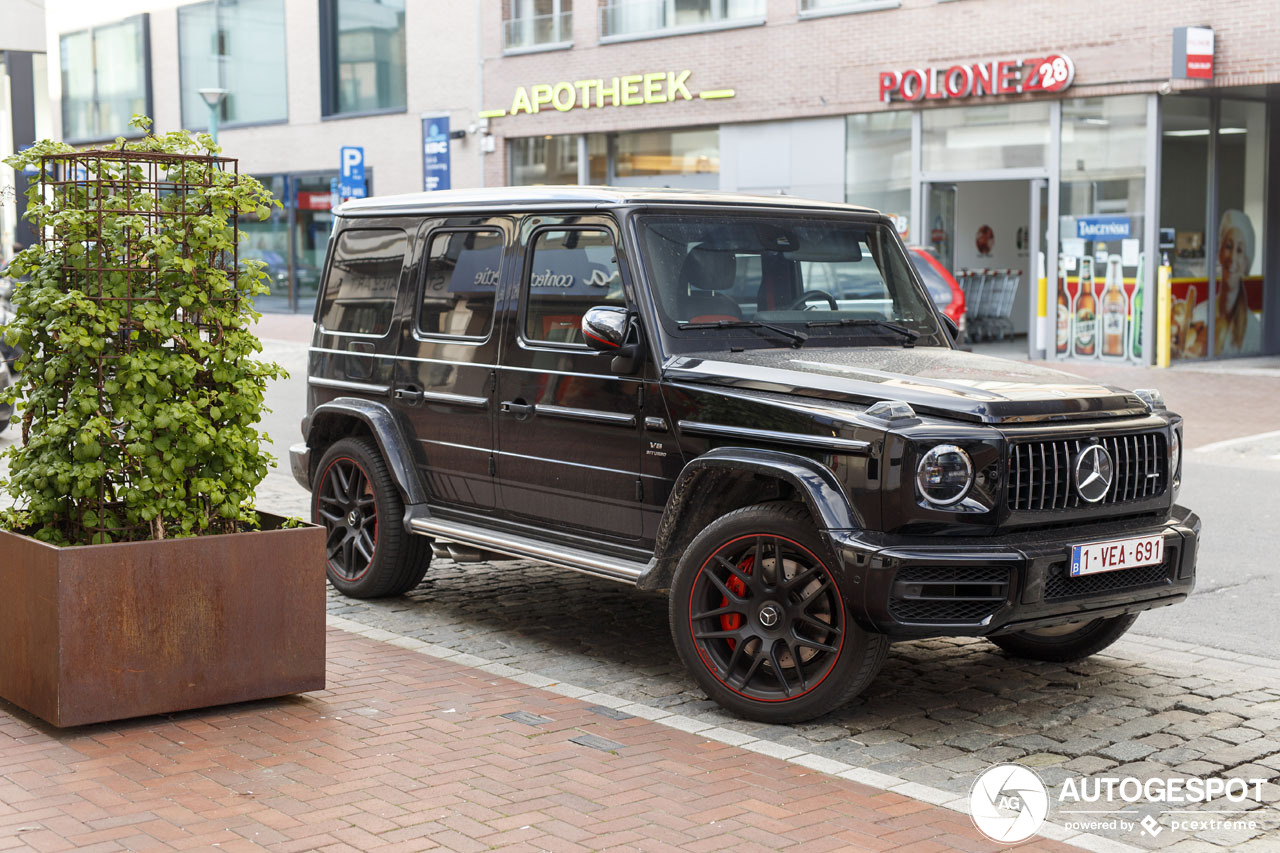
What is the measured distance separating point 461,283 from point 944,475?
2.82 metres

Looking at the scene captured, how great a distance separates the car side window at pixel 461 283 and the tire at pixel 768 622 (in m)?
1.84

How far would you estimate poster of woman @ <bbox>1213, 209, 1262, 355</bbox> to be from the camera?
21.4m

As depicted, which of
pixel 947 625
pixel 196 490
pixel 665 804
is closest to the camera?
pixel 665 804

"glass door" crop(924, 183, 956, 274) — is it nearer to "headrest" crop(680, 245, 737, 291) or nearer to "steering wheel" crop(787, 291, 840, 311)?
"steering wheel" crop(787, 291, 840, 311)

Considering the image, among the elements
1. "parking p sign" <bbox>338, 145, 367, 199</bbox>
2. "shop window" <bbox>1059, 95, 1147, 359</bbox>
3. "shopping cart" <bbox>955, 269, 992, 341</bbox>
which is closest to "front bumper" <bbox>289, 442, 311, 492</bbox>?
"shop window" <bbox>1059, 95, 1147, 359</bbox>

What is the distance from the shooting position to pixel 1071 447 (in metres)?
5.27

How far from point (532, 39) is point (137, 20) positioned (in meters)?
15.8

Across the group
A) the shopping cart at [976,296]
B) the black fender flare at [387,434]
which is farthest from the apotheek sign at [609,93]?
the black fender flare at [387,434]

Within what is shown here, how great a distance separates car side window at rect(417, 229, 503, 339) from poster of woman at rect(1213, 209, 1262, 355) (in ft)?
55.1

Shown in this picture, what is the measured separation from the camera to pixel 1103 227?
20.6 metres

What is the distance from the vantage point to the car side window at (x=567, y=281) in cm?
627

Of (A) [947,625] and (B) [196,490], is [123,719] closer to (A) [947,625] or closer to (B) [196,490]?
(B) [196,490]

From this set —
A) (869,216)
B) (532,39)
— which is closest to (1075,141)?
(532,39)

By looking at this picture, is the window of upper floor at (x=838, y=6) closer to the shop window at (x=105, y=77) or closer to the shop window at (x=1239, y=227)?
the shop window at (x=1239, y=227)
